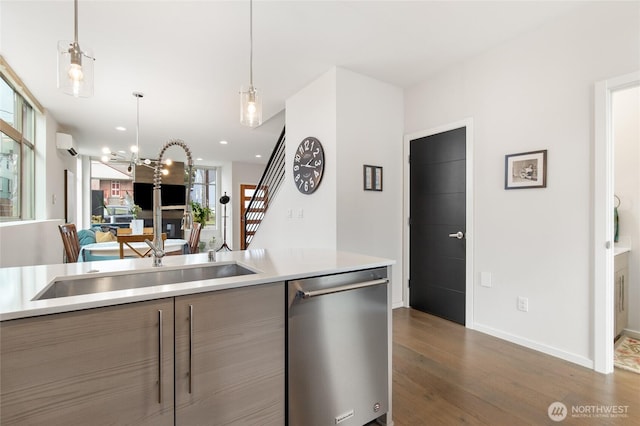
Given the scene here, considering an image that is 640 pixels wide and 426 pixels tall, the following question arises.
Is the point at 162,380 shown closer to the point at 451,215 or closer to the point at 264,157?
the point at 451,215

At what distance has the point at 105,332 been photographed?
0.98m

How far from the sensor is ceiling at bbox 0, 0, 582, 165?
2.27m

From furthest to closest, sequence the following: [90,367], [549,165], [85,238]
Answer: [85,238]
[549,165]
[90,367]

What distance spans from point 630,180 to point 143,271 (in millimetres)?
4172

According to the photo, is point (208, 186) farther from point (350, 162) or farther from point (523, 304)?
point (523, 304)

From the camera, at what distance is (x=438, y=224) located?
10.9ft

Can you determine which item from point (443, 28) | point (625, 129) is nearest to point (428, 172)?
point (443, 28)

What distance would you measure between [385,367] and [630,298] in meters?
2.80

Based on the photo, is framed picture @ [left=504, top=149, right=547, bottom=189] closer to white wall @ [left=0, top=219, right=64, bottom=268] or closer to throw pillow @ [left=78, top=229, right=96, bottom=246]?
white wall @ [left=0, top=219, right=64, bottom=268]

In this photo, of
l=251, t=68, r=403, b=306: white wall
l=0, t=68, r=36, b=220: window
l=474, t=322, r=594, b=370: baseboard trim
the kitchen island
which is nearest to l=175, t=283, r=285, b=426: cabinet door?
the kitchen island

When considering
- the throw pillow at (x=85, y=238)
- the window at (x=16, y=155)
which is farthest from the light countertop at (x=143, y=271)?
the throw pillow at (x=85, y=238)

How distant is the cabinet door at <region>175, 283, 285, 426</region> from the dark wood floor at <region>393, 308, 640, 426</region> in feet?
2.92

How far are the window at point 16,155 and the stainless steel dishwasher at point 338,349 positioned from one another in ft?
13.4

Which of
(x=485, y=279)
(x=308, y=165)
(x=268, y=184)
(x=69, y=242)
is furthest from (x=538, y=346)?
(x=69, y=242)
